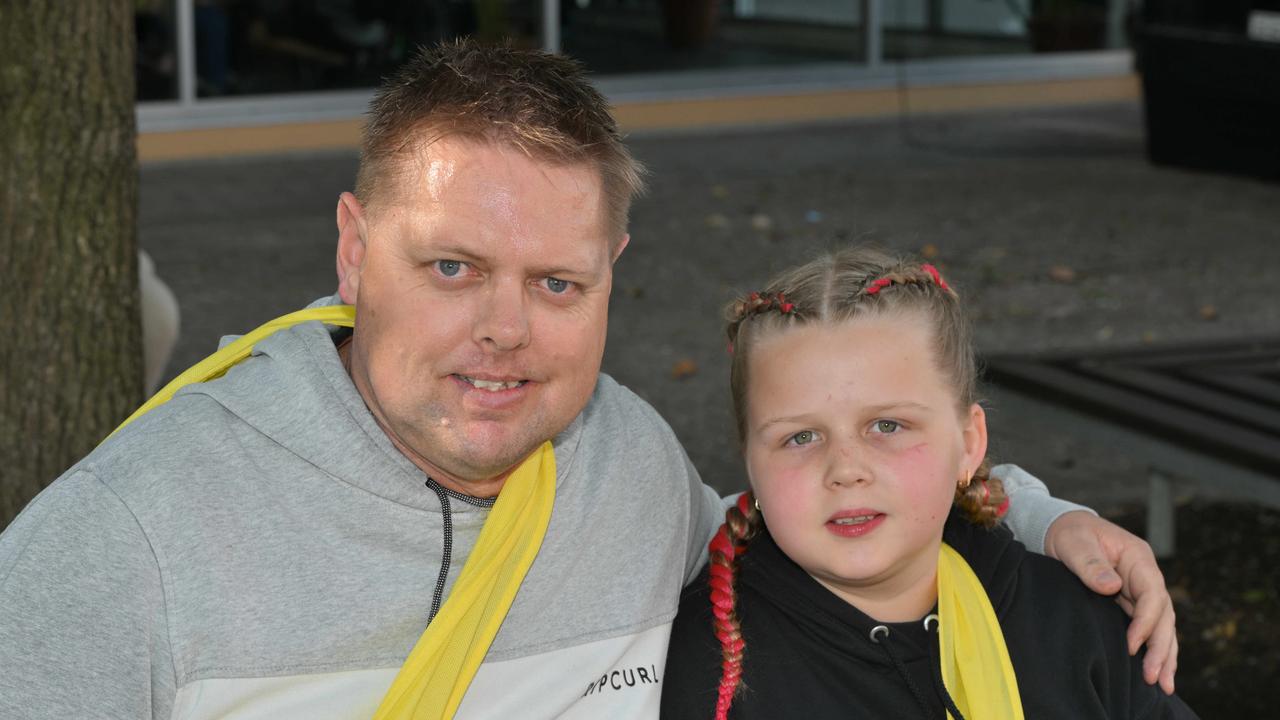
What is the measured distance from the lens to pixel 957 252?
9.16 meters

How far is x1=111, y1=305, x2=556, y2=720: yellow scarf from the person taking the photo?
2.24 meters

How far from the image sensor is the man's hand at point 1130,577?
8.79 feet

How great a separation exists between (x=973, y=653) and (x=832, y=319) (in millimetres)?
568

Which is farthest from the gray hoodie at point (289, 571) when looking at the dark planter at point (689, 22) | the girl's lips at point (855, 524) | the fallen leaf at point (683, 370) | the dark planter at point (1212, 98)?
the dark planter at point (689, 22)

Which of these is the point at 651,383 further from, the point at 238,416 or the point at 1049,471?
the point at 238,416

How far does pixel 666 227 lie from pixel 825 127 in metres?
4.36

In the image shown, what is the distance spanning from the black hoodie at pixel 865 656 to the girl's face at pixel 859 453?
7 cm

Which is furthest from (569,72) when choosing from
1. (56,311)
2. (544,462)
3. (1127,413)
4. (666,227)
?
(666,227)

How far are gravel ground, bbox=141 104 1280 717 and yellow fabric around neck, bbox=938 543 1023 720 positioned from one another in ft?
6.45

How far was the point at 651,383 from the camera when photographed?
6719 mm

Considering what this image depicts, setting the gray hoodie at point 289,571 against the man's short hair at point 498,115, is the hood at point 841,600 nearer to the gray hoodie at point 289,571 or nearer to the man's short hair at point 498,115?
the gray hoodie at point 289,571

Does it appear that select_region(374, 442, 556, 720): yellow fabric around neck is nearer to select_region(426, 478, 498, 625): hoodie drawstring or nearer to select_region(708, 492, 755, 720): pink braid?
select_region(426, 478, 498, 625): hoodie drawstring

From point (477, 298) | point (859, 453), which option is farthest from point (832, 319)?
point (477, 298)

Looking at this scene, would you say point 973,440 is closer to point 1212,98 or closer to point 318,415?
point 318,415
